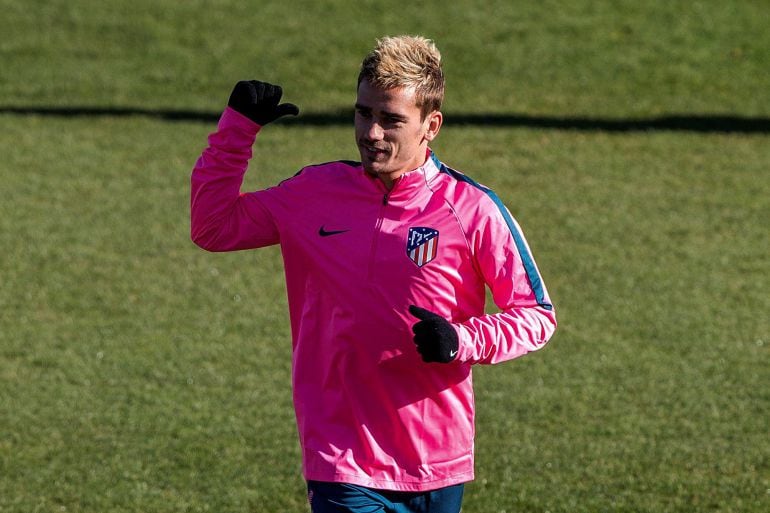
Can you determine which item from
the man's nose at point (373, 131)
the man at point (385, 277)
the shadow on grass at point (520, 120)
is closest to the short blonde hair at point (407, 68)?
the man at point (385, 277)

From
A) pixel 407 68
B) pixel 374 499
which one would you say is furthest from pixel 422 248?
pixel 374 499

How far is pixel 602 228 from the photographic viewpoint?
492 inches

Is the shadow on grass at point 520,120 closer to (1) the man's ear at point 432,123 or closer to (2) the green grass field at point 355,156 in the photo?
(2) the green grass field at point 355,156

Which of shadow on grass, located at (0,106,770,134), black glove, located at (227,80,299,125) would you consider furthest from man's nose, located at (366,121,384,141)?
shadow on grass, located at (0,106,770,134)

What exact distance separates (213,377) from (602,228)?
492cm

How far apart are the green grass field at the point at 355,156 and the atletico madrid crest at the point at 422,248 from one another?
10.4 ft

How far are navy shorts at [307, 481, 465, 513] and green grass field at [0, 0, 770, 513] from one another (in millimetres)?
2763

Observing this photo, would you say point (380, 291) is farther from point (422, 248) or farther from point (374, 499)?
point (374, 499)

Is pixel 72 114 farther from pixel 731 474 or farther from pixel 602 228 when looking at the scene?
pixel 731 474

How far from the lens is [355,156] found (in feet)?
47.5

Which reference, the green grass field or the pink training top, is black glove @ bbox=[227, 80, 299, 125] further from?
the green grass field

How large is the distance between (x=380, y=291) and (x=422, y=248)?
19 cm

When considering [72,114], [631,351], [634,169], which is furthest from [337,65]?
[631,351]

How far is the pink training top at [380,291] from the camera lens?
163 inches
